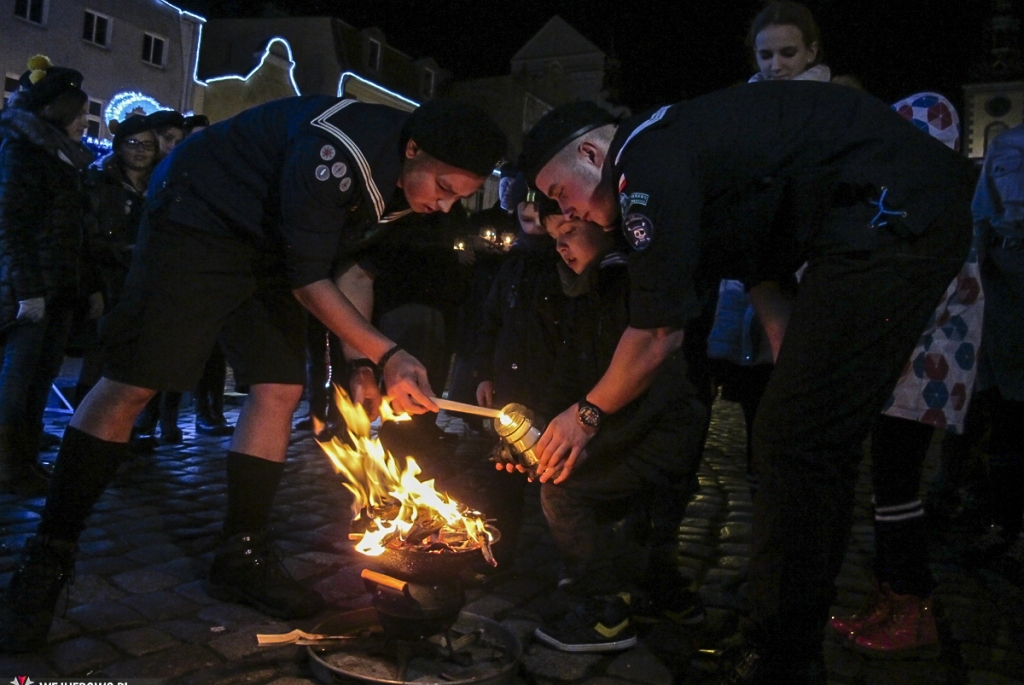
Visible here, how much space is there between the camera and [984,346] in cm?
424

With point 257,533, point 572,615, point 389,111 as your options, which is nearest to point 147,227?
point 389,111

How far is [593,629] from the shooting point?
9.20ft

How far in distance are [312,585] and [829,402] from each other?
2181 millimetres

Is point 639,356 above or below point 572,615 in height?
above

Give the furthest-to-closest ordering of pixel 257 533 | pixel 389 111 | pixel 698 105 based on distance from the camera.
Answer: pixel 257 533, pixel 389 111, pixel 698 105

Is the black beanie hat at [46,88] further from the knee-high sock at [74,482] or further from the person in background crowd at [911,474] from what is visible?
the person in background crowd at [911,474]

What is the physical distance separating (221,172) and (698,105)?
5.49 ft

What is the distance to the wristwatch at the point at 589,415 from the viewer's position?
2568 mm

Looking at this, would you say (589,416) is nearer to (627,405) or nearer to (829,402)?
(627,405)

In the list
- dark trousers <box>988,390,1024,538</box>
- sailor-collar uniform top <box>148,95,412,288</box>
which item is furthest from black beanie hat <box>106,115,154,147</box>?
dark trousers <box>988,390,1024,538</box>

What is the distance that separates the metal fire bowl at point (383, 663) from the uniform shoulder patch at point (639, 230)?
132 cm

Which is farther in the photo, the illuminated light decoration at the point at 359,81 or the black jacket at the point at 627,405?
the illuminated light decoration at the point at 359,81

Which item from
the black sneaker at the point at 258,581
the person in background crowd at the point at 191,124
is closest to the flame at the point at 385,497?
the black sneaker at the point at 258,581

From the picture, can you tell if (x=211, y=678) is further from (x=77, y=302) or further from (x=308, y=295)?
(x=77, y=302)
